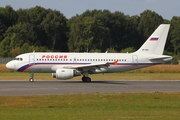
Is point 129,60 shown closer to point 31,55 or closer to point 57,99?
point 31,55

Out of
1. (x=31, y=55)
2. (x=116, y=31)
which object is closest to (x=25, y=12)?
(x=116, y=31)

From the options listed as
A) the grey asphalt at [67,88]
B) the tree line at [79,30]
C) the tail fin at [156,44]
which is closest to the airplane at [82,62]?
→ the tail fin at [156,44]

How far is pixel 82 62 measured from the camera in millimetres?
44969

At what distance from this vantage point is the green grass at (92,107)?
59.2ft

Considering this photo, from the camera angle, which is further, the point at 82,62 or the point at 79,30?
the point at 79,30

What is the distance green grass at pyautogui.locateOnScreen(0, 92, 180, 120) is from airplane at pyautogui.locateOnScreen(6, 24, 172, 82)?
16.0 m

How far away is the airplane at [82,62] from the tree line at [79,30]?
2636 inches

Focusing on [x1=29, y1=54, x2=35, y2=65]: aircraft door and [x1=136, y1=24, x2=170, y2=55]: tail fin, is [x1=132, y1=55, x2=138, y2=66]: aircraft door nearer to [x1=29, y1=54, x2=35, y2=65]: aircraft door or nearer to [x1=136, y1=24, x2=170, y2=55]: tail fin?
[x1=136, y1=24, x2=170, y2=55]: tail fin

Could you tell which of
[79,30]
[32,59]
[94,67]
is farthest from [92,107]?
[79,30]

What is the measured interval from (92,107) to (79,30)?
332ft

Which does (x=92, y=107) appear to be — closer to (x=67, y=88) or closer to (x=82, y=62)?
(x=67, y=88)

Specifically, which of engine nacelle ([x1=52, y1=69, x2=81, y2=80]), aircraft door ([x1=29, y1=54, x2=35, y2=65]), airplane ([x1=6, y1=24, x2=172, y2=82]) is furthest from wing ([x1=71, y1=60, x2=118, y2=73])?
aircraft door ([x1=29, y1=54, x2=35, y2=65])

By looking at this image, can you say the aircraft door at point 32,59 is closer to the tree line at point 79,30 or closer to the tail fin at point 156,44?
the tail fin at point 156,44

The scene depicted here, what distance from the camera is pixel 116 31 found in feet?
429
